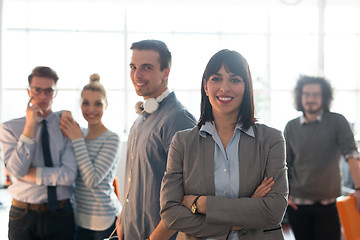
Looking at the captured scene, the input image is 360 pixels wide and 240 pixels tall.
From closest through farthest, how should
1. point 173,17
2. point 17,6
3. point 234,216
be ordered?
Result: point 234,216
point 17,6
point 173,17

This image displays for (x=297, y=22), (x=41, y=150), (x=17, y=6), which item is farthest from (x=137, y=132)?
(x=297, y=22)

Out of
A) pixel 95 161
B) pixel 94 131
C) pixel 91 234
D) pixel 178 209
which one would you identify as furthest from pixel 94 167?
Answer: pixel 178 209

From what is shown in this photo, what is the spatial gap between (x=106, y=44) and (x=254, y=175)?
27.5 ft

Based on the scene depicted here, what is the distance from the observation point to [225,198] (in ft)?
4.55

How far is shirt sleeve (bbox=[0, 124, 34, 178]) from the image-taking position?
7.22 feet

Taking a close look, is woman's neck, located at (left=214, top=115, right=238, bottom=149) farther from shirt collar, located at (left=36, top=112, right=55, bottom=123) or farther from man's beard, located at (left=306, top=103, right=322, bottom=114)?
man's beard, located at (left=306, top=103, right=322, bottom=114)

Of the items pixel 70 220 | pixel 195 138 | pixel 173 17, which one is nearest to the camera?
→ pixel 195 138

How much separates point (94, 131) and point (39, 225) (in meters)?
0.63

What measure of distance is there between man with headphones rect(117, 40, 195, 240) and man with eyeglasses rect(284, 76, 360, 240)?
1.35 m

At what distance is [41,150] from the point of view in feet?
7.68

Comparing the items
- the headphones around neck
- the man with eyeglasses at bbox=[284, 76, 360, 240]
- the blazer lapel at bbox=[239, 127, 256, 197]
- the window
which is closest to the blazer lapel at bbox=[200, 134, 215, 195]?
the blazer lapel at bbox=[239, 127, 256, 197]

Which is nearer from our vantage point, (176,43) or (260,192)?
(260,192)

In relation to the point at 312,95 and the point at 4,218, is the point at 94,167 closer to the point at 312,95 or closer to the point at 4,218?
the point at 312,95

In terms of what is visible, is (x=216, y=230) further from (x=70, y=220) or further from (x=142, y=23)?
(x=142, y=23)
